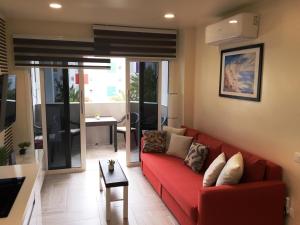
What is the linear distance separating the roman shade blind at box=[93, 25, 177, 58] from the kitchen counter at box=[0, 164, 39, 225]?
8.21ft

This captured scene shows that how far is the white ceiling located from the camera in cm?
306

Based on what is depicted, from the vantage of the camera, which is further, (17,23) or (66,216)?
(17,23)

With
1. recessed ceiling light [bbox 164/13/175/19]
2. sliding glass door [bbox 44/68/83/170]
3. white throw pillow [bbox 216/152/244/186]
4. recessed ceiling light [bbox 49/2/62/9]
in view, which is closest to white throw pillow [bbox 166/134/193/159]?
white throw pillow [bbox 216/152/244/186]

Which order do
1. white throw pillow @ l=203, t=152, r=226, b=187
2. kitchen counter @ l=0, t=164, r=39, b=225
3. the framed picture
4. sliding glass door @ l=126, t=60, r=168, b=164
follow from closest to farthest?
kitchen counter @ l=0, t=164, r=39, b=225, white throw pillow @ l=203, t=152, r=226, b=187, the framed picture, sliding glass door @ l=126, t=60, r=168, b=164

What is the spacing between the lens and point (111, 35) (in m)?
4.26

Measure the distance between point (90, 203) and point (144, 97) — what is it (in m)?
2.16

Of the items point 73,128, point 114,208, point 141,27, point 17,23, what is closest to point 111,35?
point 141,27

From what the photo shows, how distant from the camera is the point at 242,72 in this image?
3246mm

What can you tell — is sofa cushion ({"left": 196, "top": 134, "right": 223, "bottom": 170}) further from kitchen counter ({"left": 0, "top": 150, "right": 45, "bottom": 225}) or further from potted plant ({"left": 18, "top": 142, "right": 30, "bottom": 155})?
potted plant ({"left": 18, "top": 142, "right": 30, "bottom": 155})

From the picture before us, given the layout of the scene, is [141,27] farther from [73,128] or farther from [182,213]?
[182,213]

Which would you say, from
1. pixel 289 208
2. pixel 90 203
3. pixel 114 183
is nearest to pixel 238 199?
pixel 289 208

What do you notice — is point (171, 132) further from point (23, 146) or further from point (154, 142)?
point (23, 146)

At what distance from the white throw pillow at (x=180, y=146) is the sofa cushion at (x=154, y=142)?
7.7 inches

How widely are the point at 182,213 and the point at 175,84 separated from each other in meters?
2.54
